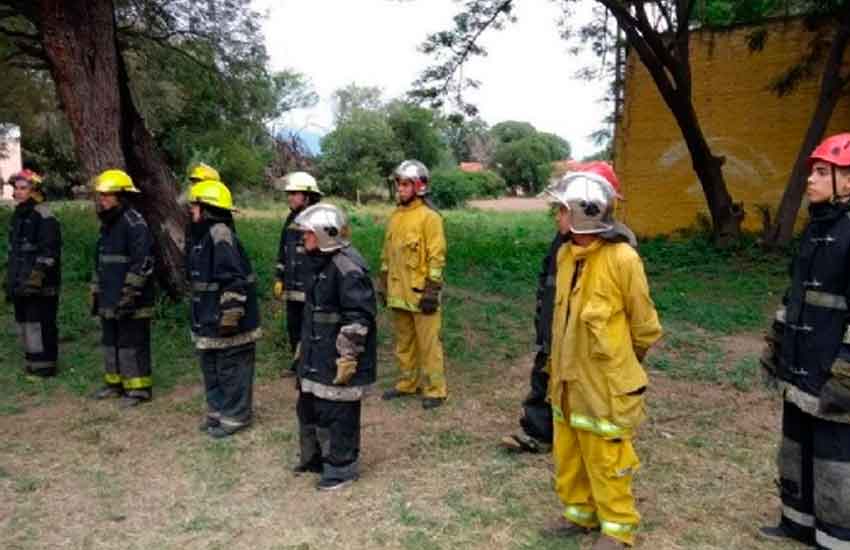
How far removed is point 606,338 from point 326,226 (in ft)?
6.52

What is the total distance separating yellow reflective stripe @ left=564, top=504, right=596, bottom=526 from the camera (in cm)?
438

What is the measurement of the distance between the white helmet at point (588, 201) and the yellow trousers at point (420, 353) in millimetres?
2886

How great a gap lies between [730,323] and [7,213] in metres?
16.6

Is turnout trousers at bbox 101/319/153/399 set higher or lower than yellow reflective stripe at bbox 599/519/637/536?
higher

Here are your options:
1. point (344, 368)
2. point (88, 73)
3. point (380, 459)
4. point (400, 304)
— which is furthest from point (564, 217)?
point (88, 73)

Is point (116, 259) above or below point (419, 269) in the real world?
above

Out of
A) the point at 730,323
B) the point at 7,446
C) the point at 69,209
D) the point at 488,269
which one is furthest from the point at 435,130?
the point at 7,446

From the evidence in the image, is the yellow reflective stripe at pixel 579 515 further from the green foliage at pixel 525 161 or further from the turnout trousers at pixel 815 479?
the green foliage at pixel 525 161

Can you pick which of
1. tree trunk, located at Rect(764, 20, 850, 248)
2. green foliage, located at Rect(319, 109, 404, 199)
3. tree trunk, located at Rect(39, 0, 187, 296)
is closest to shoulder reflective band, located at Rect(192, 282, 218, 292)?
tree trunk, located at Rect(39, 0, 187, 296)

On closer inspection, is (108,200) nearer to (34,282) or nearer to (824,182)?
(34,282)

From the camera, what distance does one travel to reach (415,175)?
668 cm

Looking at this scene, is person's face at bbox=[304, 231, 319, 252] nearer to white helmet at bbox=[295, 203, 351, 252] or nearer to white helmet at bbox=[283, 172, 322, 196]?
white helmet at bbox=[295, 203, 351, 252]

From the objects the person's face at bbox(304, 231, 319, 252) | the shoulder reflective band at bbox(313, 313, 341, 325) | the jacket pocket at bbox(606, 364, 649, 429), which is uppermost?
the person's face at bbox(304, 231, 319, 252)

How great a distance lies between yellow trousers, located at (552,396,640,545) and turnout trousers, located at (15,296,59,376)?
18.6ft
